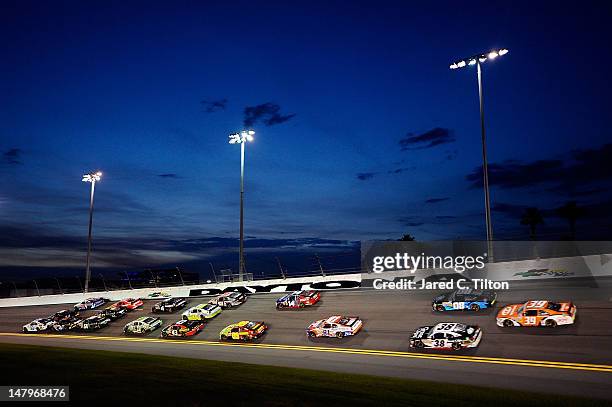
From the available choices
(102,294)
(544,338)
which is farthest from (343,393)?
(102,294)

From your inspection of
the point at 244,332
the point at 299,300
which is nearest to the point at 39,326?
the point at 244,332

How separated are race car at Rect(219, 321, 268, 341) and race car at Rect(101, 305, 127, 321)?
12561 millimetres

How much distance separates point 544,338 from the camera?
16.6 m

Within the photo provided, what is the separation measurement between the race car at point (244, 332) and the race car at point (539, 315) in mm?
11590

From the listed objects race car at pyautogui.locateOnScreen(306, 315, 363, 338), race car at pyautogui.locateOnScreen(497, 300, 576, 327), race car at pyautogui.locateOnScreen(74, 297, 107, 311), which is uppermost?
race car at pyautogui.locateOnScreen(497, 300, 576, 327)

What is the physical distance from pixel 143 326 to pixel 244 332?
8580 mm

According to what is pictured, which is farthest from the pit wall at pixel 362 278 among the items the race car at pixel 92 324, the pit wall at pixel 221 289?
the race car at pixel 92 324

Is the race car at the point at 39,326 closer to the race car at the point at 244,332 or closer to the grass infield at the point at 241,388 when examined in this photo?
the race car at the point at 244,332

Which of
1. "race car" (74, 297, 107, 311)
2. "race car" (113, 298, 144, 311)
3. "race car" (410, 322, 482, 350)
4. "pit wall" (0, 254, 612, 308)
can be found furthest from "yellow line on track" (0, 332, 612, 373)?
"race car" (74, 297, 107, 311)

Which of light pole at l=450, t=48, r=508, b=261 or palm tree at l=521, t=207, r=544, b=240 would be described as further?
palm tree at l=521, t=207, r=544, b=240

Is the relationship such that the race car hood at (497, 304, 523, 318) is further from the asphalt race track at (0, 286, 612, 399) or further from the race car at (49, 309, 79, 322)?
the race car at (49, 309, 79, 322)

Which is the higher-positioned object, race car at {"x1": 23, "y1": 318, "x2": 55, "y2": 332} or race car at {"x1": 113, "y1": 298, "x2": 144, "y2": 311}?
race car at {"x1": 113, "y1": 298, "x2": 144, "y2": 311}

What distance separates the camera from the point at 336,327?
20594 millimetres

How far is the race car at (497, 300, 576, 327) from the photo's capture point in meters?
17.3
